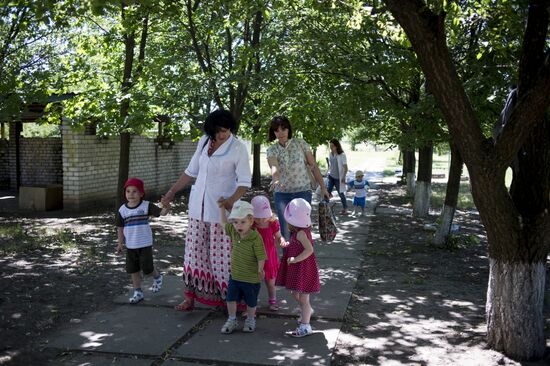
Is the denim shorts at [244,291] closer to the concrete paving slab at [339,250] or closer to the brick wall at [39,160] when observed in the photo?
the concrete paving slab at [339,250]

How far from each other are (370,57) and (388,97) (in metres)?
0.97

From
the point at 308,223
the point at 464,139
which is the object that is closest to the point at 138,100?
the point at 308,223

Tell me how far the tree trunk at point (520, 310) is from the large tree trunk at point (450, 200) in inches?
174

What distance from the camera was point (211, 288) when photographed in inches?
200

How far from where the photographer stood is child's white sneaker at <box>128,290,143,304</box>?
544cm

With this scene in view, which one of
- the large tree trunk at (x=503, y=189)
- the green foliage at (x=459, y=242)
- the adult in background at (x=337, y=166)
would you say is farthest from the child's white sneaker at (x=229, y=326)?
the adult in background at (x=337, y=166)

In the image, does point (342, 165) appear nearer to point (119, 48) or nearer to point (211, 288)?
point (119, 48)

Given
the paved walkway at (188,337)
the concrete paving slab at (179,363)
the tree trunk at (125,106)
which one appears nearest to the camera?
the concrete paving slab at (179,363)

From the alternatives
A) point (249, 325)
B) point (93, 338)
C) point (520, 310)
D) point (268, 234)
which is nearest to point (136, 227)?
point (93, 338)

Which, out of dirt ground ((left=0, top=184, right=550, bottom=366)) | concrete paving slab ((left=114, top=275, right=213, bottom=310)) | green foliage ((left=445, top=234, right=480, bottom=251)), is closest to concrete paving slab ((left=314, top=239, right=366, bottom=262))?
dirt ground ((left=0, top=184, right=550, bottom=366))

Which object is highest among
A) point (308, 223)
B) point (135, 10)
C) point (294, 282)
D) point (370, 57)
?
point (135, 10)

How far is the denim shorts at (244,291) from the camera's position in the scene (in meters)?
4.62

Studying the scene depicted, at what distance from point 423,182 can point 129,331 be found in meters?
8.76

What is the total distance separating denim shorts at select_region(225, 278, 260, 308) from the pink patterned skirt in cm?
33
